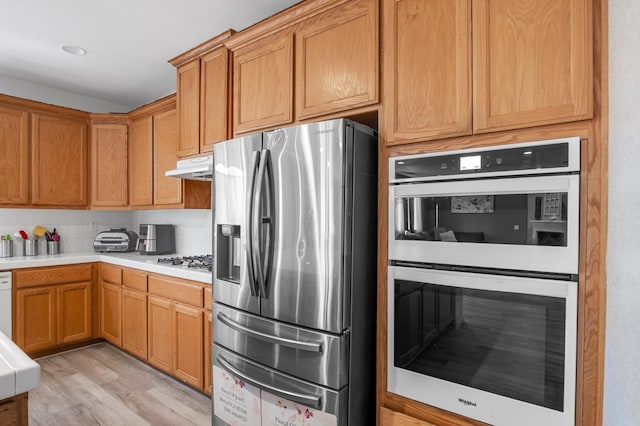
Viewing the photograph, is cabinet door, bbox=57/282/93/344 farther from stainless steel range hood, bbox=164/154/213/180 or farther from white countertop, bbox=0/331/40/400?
white countertop, bbox=0/331/40/400

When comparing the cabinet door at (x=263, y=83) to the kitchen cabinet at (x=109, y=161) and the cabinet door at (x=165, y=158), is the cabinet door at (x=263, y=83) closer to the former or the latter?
the cabinet door at (x=165, y=158)

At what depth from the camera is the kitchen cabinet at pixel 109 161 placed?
151 inches

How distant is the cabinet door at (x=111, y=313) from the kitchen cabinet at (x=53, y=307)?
4.6 inches

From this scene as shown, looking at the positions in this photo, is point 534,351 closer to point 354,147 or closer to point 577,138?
point 577,138

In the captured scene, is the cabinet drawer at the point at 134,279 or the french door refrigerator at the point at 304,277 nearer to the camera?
the french door refrigerator at the point at 304,277

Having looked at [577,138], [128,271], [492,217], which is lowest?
[128,271]

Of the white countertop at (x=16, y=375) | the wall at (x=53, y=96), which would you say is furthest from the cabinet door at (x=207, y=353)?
the wall at (x=53, y=96)

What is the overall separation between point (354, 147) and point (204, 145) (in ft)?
4.65

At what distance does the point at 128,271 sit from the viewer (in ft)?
10.8

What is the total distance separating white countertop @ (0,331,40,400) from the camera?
0.81 metres

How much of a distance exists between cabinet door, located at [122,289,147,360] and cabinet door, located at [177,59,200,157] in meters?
1.36

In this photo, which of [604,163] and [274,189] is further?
[274,189]

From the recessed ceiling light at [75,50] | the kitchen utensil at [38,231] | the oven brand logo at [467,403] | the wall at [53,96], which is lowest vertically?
the oven brand logo at [467,403]

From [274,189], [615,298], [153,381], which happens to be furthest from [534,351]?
[153,381]
